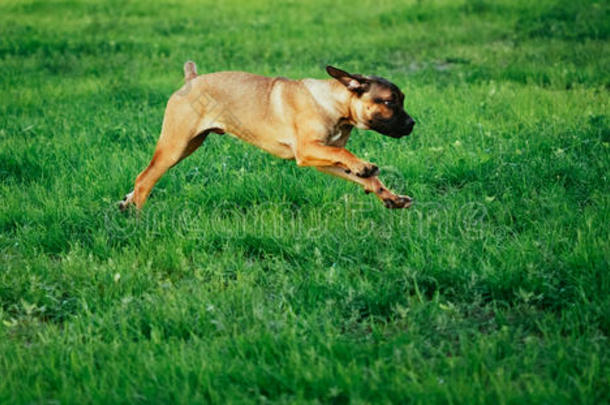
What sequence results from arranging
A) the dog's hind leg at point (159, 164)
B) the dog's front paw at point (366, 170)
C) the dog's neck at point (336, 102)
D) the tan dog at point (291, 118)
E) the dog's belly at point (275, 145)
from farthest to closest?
the dog's hind leg at point (159, 164), the dog's belly at point (275, 145), the dog's neck at point (336, 102), the tan dog at point (291, 118), the dog's front paw at point (366, 170)

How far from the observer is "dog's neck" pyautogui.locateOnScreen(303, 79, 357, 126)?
5.27 metres

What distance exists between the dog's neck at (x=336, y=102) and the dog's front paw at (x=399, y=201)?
0.73 meters

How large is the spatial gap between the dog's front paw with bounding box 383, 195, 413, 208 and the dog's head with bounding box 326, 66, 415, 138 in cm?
56

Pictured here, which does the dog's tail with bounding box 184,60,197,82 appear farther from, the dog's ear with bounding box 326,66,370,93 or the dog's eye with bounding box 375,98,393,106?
the dog's eye with bounding box 375,98,393,106

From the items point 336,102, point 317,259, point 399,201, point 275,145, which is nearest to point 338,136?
point 336,102

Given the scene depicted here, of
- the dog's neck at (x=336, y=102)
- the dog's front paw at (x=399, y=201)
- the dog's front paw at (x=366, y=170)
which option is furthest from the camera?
the dog's neck at (x=336, y=102)

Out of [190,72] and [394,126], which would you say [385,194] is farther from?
[190,72]

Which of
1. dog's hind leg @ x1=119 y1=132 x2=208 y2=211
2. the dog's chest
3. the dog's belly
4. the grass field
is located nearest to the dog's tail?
dog's hind leg @ x1=119 y1=132 x2=208 y2=211

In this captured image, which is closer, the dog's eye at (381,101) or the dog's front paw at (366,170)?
the dog's front paw at (366,170)

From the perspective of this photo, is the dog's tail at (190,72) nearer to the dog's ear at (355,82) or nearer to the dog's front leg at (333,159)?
the dog's front leg at (333,159)

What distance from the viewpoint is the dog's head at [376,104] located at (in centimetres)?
514

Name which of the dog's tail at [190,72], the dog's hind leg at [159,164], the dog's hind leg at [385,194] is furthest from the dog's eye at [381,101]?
the dog's tail at [190,72]

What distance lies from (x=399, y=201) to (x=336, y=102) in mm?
936

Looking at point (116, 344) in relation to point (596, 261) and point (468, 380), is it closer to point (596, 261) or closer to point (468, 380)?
point (468, 380)
